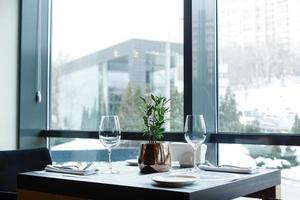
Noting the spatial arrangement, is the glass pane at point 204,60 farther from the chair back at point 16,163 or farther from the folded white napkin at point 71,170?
the folded white napkin at point 71,170

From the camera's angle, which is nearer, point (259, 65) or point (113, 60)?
point (259, 65)

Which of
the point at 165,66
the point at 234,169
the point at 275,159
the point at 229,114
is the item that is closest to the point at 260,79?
the point at 229,114

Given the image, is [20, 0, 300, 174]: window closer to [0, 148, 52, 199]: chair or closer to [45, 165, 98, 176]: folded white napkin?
[0, 148, 52, 199]: chair

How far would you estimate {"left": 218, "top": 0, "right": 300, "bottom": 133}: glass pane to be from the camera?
2.63 metres

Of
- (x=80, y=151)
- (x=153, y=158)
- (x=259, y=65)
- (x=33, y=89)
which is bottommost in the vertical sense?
(x=80, y=151)

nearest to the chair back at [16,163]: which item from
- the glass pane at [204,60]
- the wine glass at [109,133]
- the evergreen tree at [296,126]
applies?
the wine glass at [109,133]

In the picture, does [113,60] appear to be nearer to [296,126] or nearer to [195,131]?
[296,126]

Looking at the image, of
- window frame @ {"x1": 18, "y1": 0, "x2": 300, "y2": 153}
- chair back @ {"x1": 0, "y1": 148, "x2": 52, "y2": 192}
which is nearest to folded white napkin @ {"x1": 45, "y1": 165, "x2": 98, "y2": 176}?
chair back @ {"x1": 0, "y1": 148, "x2": 52, "y2": 192}

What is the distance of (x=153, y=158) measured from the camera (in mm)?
1872

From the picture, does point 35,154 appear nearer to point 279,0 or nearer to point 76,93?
point 76,93

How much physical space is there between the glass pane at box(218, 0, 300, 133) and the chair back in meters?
1.20

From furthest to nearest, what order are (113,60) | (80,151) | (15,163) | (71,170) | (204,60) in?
(80,151), (113,60), (204,60), (15,163), (71,170)

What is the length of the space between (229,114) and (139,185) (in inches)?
58.3

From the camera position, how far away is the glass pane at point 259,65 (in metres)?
2.63
